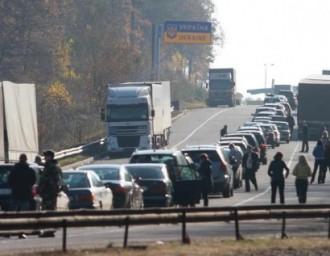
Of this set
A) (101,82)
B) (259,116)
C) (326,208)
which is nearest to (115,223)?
(326,208)

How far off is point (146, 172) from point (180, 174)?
5.82 feet

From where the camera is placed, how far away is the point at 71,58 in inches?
5084

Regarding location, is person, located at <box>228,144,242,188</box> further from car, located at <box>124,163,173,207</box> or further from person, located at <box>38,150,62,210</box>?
person, located at <box>38,150,62,210</box>

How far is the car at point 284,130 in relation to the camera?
8788cm

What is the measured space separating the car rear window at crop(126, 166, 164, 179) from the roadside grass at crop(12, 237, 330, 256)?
35.3ft

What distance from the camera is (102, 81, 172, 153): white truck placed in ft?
226

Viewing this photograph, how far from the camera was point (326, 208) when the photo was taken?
28.5 meters

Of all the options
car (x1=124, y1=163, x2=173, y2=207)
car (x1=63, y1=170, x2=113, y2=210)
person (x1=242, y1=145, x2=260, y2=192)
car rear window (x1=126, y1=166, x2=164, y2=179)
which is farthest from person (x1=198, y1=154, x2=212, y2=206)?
person (x1=242, y1=145, x2=260, y2=192)

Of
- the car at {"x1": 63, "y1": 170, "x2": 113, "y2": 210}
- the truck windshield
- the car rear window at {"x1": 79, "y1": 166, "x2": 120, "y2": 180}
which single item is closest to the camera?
the car at {"x1": 63, "y1": 170, "x2": 113, "y2": 210}

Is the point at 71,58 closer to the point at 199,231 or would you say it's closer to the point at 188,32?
the point at 188,32

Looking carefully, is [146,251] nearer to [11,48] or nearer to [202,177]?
[202,177]

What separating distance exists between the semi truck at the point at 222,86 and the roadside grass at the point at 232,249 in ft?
304

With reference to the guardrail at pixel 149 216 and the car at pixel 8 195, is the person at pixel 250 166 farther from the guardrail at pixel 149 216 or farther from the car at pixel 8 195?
the guardrail at pixel 149 216

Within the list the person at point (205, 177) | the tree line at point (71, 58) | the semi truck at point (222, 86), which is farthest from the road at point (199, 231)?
the semi truck at point (222, 86)
